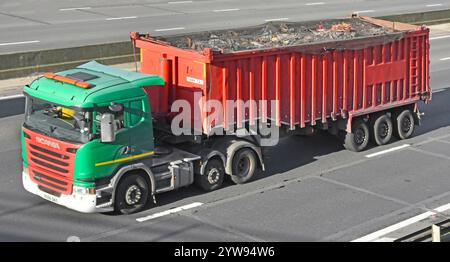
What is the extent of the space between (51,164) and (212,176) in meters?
3.28

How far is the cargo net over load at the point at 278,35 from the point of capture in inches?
662

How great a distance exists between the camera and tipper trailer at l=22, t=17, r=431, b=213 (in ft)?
44.4

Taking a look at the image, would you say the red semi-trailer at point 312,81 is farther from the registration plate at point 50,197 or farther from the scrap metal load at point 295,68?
the registration plate at point 50,197

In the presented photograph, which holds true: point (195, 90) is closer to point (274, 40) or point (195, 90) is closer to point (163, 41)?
point (163, 41)

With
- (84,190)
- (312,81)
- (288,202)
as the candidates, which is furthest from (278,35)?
(84,190)

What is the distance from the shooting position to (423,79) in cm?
1939

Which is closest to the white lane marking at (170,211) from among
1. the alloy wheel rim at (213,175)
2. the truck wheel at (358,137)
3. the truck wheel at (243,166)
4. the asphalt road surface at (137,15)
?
the alloy wheel rim at (213,175)

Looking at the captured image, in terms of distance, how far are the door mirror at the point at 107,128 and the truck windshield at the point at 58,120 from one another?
0.26 m

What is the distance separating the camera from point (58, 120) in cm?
1375

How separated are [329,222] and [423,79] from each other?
6842mm

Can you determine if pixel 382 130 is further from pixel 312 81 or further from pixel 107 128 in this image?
pixel 107 128

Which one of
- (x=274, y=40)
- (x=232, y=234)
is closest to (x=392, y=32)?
(x=274, y=40)

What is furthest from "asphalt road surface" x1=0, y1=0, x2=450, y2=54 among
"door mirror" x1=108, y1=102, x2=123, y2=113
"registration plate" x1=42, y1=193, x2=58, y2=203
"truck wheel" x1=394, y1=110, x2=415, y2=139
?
"door mirror" x1=108, y1=102, x2=123, y2=113

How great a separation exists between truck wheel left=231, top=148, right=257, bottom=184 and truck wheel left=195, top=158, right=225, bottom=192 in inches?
10.7
